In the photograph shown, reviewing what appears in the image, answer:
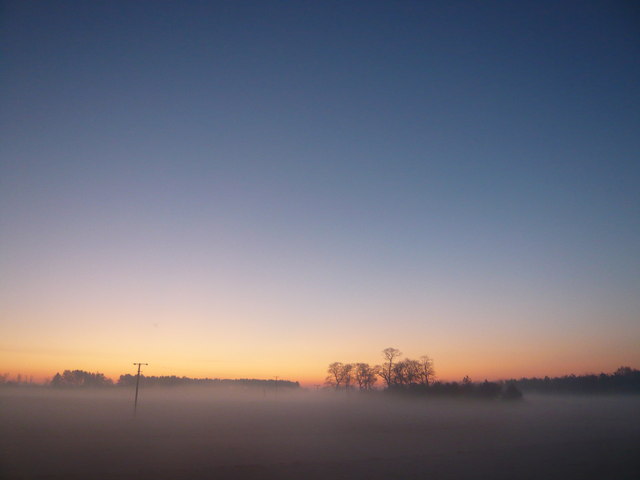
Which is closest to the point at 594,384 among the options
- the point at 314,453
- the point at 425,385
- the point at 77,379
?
the point at 425,385

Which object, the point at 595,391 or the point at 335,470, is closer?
the point at 335,470

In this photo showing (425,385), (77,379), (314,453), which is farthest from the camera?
(77,379)

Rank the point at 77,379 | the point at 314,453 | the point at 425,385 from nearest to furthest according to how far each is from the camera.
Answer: the point at 314,453 → the point at 425,385 → the point at 77,379

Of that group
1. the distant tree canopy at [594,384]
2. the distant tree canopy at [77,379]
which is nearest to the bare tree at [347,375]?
the distant tree canopy at [594,384]

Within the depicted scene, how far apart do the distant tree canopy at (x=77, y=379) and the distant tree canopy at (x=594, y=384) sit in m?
193

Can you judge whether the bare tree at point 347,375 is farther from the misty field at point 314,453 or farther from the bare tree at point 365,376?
the misty field at point 314,453

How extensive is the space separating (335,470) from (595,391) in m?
144

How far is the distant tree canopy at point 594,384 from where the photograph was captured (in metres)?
117

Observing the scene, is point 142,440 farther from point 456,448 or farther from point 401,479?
point 456,448

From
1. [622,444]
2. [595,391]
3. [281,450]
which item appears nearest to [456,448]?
[281,450]

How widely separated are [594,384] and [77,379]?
22900cm

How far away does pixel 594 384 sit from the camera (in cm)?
12644

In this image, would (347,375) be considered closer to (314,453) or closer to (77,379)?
(314,453)

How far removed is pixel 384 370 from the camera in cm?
9862
